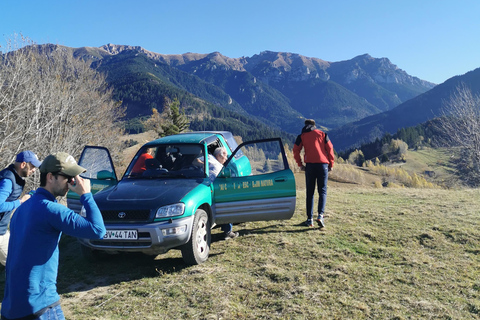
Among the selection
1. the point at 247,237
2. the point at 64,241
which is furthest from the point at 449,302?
the point at 64,241

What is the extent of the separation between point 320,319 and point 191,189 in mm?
2458

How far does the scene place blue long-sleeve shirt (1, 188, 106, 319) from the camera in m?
2.17

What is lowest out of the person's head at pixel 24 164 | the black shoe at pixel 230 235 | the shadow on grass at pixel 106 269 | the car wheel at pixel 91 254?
the shadow on grass at pixel 106 269

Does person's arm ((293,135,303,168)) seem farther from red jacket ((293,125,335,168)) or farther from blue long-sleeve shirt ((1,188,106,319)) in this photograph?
blue long-sleeve shirt ((1,188,106,319))

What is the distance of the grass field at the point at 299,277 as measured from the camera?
3762 mm

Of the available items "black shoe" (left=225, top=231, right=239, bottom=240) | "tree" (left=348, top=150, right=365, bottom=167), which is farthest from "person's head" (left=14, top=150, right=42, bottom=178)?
"tree" (left=348, top=150, right=365, bottom=167)

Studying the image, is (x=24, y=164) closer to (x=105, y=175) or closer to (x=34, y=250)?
(x=105, y=175)

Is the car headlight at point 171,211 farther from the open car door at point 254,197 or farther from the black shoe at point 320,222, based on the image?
the black shoe at point 320,222

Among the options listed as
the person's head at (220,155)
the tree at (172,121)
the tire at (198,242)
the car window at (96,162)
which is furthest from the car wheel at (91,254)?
the tree at (172,121)

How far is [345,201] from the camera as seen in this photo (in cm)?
1005

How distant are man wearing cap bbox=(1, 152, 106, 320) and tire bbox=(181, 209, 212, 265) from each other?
2545 millimetres

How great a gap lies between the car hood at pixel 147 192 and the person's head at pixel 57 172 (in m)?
2.25

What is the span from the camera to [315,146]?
21.5 ft

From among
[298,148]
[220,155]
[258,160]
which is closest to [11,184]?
[220,155]
